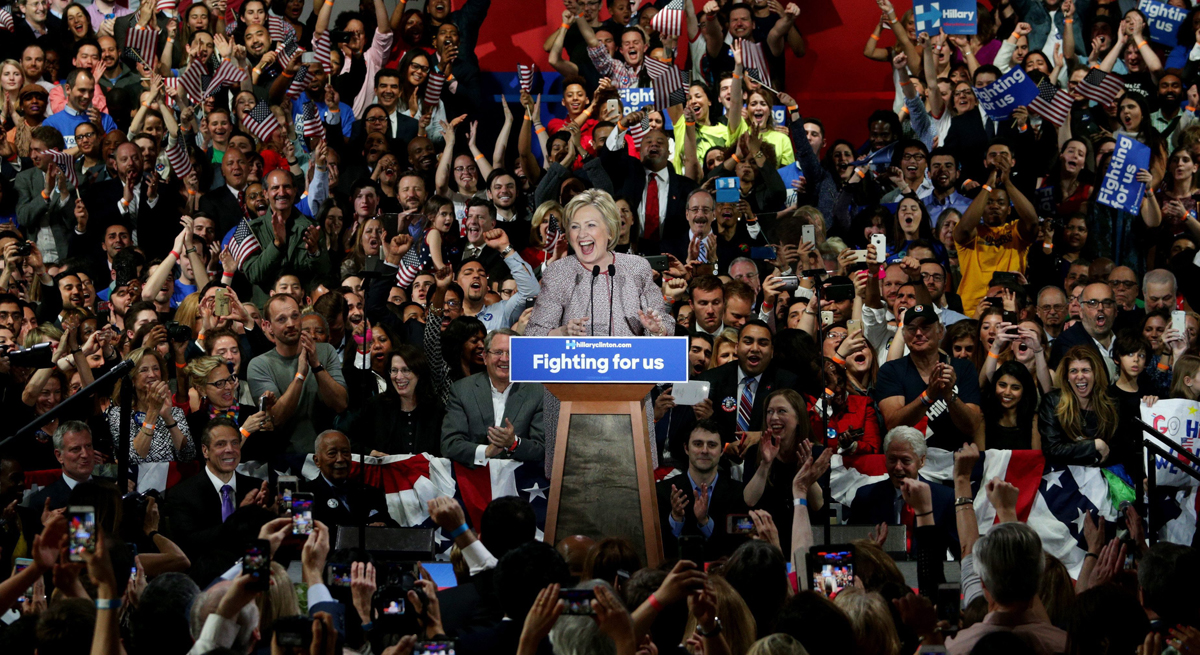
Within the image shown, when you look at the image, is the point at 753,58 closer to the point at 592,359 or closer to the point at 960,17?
the point at 960,17

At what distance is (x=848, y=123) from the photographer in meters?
12.5

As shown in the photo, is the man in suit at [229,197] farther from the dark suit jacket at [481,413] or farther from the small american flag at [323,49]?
the dark suit jacket at [481,413]

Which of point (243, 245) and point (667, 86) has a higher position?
point (667, 86)

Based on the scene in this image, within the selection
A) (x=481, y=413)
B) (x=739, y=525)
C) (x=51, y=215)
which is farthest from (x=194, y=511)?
(x=51, y=215)

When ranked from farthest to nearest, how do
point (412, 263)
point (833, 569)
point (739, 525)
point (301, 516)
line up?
point (412, 263)
point (739, 525)
point (301, 516)
point (833, 569)

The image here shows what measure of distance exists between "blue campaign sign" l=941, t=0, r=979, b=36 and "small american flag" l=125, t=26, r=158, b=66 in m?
6.10

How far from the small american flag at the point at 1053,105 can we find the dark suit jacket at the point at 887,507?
457cm

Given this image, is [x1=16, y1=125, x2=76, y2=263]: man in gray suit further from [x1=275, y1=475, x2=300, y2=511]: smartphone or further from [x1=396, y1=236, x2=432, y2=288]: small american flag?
[x1=275, y1=475, x2=300, y2=511]: smartphone

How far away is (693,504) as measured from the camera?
21.3ft

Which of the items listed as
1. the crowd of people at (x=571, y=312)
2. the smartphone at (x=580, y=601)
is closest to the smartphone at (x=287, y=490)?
the crowd of people at (x=571, y=312)

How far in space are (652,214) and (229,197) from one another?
2886mm

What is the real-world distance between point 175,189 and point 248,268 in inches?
54.1

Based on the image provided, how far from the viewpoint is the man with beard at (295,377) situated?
23.7 feet

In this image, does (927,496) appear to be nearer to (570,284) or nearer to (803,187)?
(570,284)
